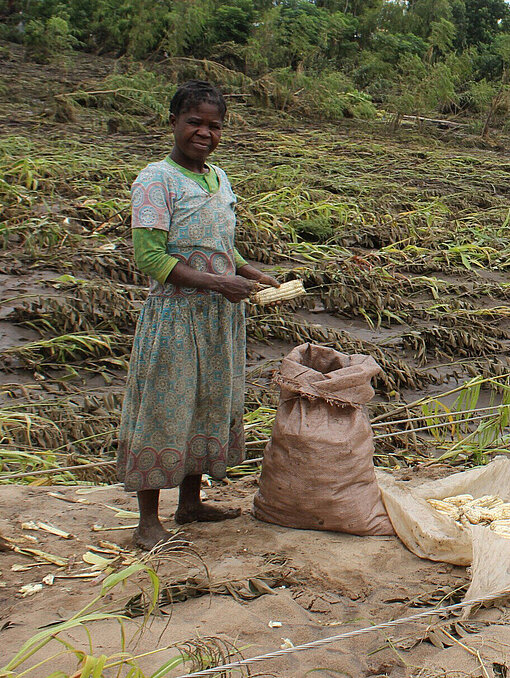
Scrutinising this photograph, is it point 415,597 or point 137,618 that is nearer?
point 137,618

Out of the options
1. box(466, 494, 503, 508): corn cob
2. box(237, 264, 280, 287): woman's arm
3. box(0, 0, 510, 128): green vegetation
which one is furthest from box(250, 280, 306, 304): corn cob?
box(0, 0, 510, 128): green vegetation

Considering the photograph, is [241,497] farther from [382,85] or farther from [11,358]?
[382,85]

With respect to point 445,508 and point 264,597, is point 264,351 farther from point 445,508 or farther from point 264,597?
point 264,597

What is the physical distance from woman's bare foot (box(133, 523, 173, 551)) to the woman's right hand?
807 millimetres

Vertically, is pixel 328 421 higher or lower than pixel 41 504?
higher

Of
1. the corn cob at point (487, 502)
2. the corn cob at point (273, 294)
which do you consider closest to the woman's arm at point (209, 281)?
the corn cob at point (273, 294)

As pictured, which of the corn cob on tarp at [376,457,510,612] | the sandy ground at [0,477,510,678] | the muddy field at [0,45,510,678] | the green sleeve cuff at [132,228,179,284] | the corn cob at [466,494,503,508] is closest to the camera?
the sandy ground at [0,477,510,678]

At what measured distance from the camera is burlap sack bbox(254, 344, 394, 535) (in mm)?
2633

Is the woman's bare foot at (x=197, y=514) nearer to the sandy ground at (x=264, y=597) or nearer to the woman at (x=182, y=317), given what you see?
the sandy ground at (x=264, y=597)

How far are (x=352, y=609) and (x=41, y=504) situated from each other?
1298 millimetres

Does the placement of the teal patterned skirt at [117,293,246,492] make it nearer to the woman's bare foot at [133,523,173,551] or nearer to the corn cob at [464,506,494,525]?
the woman's bare foot at [133,523,173,551]

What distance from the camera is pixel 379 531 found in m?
2.66

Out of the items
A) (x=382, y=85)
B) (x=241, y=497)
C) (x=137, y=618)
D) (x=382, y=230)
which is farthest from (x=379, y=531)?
(x=382, y=85)

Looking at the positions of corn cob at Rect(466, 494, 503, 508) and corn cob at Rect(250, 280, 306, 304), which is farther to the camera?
corn cob at Rect(466, 494, 503, 508)
